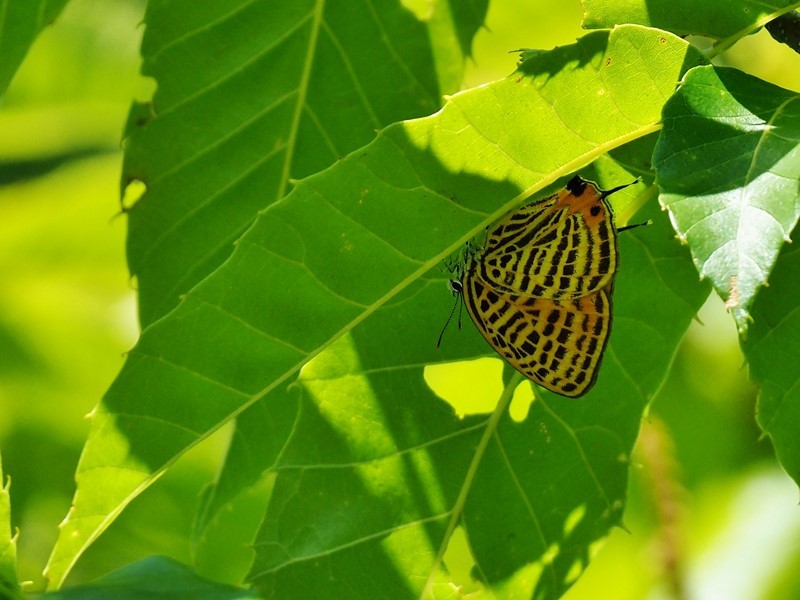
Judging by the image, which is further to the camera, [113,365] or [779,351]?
[113,365]

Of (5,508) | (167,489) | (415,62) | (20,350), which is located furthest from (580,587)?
(5,508)

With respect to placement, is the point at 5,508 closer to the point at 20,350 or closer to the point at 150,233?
the point at 150,233

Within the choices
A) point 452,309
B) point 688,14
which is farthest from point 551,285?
point 688,14

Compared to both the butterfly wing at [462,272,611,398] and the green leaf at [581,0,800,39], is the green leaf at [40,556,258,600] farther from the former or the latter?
the green leaf at [581,0,800,39]

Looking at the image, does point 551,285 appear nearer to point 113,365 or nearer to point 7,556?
point 7,556

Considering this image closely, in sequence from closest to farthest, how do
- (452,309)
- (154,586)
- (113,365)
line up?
(154,586) → (452,309) → (113,365)

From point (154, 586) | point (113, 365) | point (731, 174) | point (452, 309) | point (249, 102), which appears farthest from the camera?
point (113, 365)
